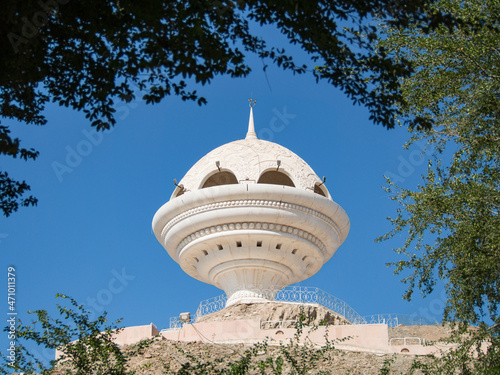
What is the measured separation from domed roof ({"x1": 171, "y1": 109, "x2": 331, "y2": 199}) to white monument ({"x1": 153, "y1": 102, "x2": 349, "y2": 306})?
0.04 metres

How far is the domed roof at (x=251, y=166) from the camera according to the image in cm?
2852

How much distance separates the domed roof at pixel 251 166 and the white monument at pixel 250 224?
0.04 metres

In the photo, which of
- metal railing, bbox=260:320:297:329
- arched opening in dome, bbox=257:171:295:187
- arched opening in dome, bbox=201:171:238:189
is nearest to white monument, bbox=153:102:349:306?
arched opening in dome, bbox=201:171:238:189

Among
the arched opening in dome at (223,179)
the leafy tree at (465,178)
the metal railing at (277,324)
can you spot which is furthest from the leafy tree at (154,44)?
the arched opening in dome at (223,179)

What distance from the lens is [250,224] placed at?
27359mm

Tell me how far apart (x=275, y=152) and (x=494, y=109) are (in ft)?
49.2

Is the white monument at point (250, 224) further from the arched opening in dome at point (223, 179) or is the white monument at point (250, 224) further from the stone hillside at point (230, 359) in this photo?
the stone hillside at point (230, 359)

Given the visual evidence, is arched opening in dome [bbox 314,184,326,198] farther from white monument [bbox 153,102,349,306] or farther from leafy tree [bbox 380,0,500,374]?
leafy tree [bbox 380,0,500,374]

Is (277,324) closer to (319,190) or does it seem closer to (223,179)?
(319,190)

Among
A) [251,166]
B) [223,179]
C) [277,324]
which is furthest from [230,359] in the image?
[223,179]

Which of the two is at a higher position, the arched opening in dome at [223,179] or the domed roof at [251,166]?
the arched opening in dome at [223,179]

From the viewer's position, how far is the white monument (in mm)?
27203

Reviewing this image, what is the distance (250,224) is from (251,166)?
2366mm

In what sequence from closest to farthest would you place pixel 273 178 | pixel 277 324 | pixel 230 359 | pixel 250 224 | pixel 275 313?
pixel 230 359 → pixel 277 324 → pixel 275 313 → pixel 250 224 → pixel 273 178
